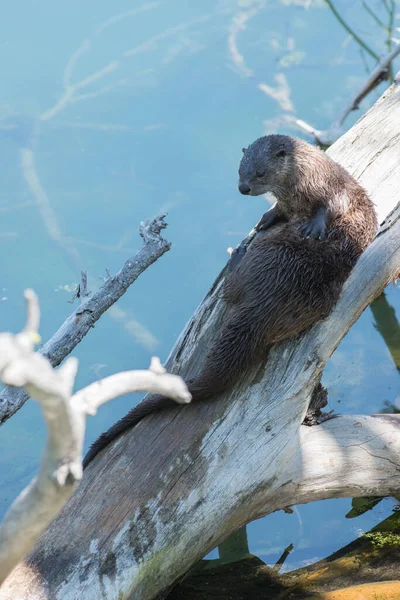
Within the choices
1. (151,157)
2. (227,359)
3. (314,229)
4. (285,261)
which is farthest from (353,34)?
(227,359)

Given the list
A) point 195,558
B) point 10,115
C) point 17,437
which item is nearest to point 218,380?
point 195,558

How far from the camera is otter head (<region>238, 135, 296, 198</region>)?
3447 mm

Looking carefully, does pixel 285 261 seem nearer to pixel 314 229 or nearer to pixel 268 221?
pixel 314 229

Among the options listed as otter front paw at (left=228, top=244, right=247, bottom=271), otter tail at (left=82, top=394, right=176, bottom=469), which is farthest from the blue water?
otter front paw at (left=228, top=244, right=247, bottom=271)

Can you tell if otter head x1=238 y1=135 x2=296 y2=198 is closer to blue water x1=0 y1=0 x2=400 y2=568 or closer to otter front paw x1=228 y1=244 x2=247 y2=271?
otter front paw x1=228 y1=244 x2=247 y2=271

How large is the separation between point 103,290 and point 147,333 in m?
1.74

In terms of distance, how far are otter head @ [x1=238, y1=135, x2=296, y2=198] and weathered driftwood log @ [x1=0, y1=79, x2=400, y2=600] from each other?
51 centimetres

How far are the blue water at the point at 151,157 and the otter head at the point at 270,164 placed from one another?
4.97 ft

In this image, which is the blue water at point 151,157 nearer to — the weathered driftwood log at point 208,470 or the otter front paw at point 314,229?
the weathered driftwood log at point 208,470

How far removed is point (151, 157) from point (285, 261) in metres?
3.53

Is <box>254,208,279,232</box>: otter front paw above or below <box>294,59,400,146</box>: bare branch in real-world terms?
below

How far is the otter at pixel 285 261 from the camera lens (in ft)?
9.38

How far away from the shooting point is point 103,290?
10.5 ft

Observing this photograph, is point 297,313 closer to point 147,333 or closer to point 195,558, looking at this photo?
point 195,558
